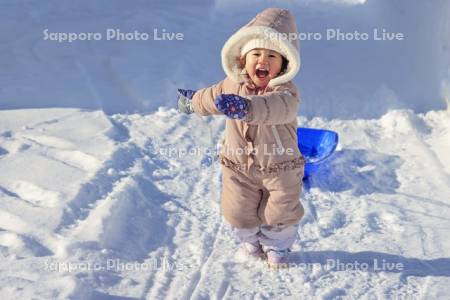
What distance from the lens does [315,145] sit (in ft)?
14.0

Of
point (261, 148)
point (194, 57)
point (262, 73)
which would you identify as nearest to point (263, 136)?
point (261, 148)

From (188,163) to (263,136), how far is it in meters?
1.34

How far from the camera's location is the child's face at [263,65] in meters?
2.72

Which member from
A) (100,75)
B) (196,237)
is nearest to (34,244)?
(196,237)

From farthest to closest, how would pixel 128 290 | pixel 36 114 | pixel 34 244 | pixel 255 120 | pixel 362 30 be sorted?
pixel 362 30 < pixel 36 114 < pixel 34 244 < pixel 128 290 < pixel 255 120

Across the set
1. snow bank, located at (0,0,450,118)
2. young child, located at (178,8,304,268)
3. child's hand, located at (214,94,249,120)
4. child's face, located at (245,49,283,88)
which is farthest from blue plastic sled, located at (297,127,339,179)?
child's hand, located at (214,94,249,120)

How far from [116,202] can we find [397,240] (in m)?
1.36

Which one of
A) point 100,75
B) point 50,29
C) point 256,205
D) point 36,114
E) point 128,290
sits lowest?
point 128,290

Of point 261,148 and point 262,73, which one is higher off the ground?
point 262,73

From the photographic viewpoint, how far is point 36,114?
4.60m

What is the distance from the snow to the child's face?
2.82 feet

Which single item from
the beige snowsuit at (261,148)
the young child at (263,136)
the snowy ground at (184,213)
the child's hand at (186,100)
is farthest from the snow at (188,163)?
the child's hand at (186,100)

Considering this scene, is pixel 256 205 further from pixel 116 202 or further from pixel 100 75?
pixel 100 75

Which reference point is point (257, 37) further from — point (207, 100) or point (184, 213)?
point (184, 213)
